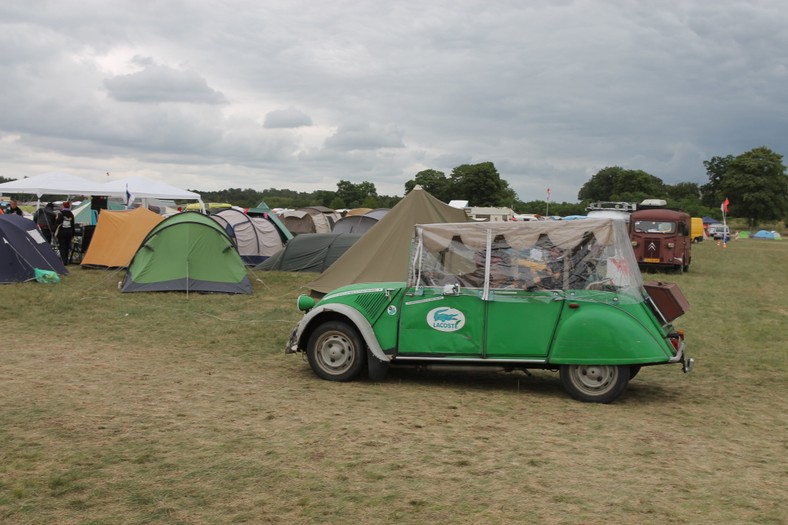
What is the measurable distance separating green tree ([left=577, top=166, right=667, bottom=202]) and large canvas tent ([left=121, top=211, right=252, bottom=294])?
101 m

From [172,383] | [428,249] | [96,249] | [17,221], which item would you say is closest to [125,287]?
[17,221]

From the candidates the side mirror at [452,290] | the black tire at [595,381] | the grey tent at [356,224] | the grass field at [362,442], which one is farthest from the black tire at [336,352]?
the grey tent at [356,224]

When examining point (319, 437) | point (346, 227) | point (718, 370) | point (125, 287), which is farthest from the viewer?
point (346, 227)

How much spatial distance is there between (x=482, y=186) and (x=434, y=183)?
936 centimetres

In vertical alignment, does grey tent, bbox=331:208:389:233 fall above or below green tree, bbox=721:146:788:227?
below

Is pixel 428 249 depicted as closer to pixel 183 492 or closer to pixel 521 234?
pixel 521 234

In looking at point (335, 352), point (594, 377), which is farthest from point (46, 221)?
Answer: point (594, 377)

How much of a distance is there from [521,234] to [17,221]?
15.5m

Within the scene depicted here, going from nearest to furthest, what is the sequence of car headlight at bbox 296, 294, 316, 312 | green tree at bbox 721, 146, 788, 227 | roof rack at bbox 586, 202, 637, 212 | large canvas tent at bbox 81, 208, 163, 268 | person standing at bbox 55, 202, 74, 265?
1. car headlight at bbox 296, 294, 316, 312
2. large canvas tent at bbox 81, 208, 163, 268
3. person standing at bbox 55, 202, 74, 265
4. roof rack at bbox 586, 202, 637, 212
5. green tree at bbox 721, 146, 788, 227

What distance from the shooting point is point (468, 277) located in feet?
27.6

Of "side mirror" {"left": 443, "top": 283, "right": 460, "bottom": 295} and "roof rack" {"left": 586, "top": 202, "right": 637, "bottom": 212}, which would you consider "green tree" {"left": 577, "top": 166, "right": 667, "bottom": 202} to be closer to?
"roof rack" {"left": 586, "top": 202, "right": 637, "bottom": 212}

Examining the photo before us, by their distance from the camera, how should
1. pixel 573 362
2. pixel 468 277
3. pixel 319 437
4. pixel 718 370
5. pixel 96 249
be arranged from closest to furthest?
1. pixel 319 437
2. pixel 573 362
3. pixel 468 277
4. pixel 718 370
5. pixel 96 249

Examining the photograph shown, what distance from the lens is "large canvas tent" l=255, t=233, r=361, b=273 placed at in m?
22.3

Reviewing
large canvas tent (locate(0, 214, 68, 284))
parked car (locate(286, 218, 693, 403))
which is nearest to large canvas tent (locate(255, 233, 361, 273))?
large canvas tent (locate(0, 214, 68, 284))
